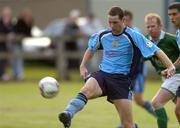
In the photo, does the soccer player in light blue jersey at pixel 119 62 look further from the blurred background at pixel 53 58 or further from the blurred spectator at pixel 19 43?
the blurred spectator at pixel 19 43

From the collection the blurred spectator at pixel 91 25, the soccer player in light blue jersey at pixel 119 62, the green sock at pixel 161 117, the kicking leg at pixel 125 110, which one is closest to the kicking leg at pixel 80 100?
the soccer player in light blue jersey at pixel 119 62

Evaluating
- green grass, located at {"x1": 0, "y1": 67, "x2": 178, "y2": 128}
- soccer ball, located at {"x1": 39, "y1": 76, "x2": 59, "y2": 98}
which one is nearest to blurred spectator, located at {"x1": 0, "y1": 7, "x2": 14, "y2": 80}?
green grass, located at {"x1": 0, "y1": 67, "x2": 178, "y2": 128}

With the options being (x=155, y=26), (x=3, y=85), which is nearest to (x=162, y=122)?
(x=155, y=26)

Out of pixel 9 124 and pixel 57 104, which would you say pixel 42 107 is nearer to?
pixel 57 104

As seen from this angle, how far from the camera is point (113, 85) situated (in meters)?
10.7

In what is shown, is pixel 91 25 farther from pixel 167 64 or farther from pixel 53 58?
pixel 167 64

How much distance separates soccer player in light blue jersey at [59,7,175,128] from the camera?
1055 centimetres

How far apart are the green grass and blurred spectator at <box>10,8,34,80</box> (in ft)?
5.77

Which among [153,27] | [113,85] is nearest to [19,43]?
[153,27]

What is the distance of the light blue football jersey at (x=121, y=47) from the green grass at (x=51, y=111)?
2.83 metres

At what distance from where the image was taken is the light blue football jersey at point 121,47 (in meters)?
10.7

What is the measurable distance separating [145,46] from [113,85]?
0.72 m

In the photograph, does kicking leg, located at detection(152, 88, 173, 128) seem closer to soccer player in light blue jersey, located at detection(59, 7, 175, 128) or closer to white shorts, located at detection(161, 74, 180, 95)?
white shorts, located at detection(161, 74, 180, 95)

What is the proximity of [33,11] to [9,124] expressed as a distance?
21467 millimetres
